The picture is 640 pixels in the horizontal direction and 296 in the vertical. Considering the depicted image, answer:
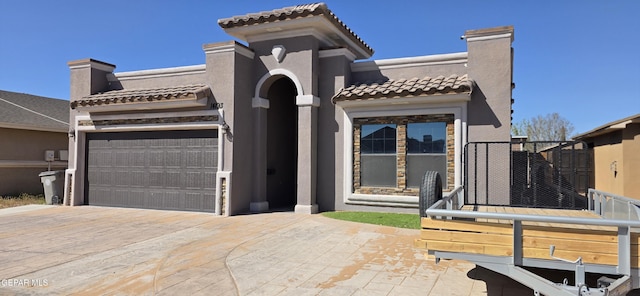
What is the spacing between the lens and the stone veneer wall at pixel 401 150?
34.9 ft

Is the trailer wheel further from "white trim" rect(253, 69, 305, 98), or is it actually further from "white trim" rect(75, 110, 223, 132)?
"white trim" rect(75, 110, 223, 132)

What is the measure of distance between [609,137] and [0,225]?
20.8 metres

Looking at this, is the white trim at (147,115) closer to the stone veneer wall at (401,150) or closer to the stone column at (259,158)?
the stone column at (259,158)

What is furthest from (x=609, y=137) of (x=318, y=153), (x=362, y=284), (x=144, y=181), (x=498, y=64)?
(x=144, y=181)

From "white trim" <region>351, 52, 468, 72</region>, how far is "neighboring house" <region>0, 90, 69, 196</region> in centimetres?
1489

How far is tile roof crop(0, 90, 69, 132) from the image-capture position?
56.9ft

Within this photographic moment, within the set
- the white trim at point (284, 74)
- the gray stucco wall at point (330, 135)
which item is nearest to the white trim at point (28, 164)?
the white trim at point (284, 74)

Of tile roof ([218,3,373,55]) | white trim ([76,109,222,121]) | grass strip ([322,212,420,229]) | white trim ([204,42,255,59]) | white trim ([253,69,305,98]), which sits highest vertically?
tile roof ([218,3,373,55])

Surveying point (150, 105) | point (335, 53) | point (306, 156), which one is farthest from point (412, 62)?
point (150, 105)

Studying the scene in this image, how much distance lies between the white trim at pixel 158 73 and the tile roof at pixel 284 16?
5.41 feet

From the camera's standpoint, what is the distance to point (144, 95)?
12164 mm

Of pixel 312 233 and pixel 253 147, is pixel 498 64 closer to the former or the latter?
pixel 312 233

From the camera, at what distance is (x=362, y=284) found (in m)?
5.42

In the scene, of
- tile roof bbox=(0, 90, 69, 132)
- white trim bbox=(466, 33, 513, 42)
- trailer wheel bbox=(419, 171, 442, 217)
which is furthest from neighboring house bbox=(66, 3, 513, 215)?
tile roof bbox=(0, 90, 69, 132)
